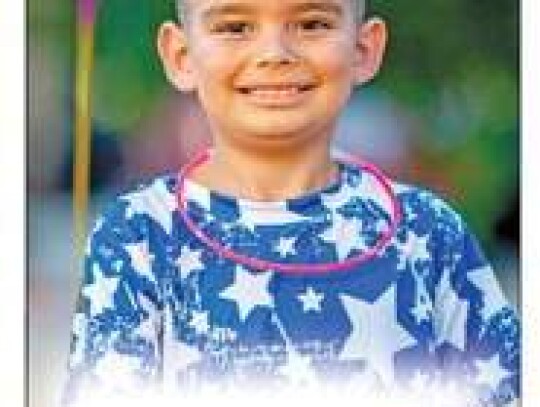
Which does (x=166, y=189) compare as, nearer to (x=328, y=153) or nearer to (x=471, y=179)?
(x=328, y=153)

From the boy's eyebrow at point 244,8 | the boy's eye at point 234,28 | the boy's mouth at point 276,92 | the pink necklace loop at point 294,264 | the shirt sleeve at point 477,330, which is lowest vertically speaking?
the shirt sleeve at point 477,330

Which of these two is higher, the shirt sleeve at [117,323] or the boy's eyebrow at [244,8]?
the boy's eyebrow at [244,8]

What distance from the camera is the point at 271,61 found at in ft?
7.02

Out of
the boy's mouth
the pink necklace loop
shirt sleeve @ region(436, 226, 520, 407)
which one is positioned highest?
the boy's mouth

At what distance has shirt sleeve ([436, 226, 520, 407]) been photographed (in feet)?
7.13

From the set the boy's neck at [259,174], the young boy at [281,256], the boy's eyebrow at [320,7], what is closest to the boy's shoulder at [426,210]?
the young boy at [281,256]

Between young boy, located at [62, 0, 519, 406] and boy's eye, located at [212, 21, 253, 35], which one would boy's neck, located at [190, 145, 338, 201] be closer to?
young boy, located at [62, 0, 519, 406]

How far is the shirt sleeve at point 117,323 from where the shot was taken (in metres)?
2.13

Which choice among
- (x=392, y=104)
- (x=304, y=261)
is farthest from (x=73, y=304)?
Answer: (x=392, y=104)

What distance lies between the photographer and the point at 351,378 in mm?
2148

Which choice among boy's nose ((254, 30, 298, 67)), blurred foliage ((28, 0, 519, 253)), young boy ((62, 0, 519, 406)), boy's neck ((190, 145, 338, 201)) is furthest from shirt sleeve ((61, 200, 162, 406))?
blurred foliage ((28, 0, 519, 253))

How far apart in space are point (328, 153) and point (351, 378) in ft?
0.88
